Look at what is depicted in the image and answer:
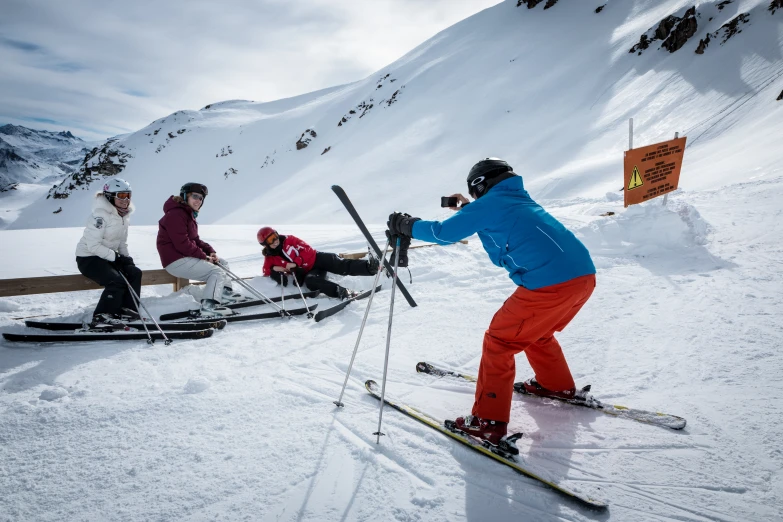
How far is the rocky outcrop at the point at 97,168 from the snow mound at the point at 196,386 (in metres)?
88.1

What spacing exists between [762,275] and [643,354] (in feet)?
9.95

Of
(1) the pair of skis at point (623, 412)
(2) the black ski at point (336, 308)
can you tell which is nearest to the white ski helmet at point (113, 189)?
(2) the black ski at point (336, 308)

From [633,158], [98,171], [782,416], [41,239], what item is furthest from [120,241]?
[98,171]

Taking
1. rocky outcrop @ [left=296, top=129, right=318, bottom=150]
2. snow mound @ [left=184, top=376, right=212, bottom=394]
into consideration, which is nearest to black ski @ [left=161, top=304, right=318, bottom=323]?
snow mound @ [left=184, top=376, right=212, bottom=394]

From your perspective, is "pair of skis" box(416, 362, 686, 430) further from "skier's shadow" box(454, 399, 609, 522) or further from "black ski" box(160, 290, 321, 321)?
"black ski" box(160, 290, 321, 321)

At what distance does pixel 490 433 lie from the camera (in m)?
2.50

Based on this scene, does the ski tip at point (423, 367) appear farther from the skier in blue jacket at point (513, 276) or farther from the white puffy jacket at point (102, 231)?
the white puffy jacket at point (102, 231)

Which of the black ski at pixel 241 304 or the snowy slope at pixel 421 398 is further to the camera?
the black ski at pixel 241 304

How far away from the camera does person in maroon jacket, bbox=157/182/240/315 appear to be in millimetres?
5273

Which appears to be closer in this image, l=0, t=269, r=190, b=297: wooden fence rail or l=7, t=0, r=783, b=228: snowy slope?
l=0, t=269, r=190, b=297: wooden fence rail

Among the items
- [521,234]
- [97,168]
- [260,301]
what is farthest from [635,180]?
[97,168]

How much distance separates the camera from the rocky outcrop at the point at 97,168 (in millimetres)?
75438

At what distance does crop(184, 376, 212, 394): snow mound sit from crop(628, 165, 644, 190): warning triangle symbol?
8250 mm

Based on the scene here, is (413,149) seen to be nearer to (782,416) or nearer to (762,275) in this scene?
(762,275)
